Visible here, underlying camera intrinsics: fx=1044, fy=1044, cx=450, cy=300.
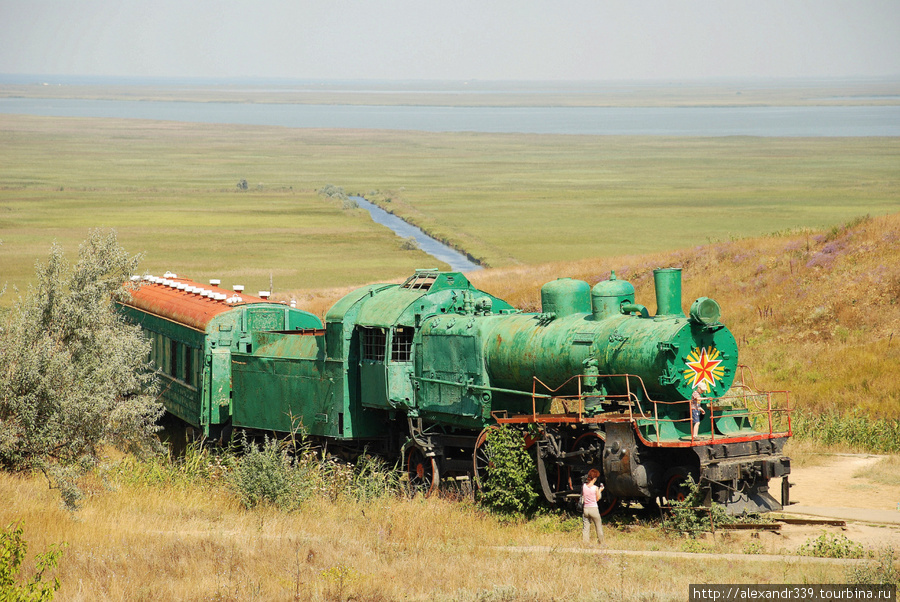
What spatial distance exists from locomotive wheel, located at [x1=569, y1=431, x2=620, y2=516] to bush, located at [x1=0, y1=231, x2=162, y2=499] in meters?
8.32

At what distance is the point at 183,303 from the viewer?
2859 cm

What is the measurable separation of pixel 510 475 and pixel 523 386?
192 centimetres

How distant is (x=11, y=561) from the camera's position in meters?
12.8

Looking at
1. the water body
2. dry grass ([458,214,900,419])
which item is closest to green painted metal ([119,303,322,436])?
dry grass ([458,214,900,419])

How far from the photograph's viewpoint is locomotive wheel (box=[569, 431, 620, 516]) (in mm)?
16875

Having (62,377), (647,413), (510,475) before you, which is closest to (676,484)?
(647,413)

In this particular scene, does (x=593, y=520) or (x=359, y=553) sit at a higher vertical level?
(x=593, y=520)

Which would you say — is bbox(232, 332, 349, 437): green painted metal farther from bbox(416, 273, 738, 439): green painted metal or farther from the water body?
the water body

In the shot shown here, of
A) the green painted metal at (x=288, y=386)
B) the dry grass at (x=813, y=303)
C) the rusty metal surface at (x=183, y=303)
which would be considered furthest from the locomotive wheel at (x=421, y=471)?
the dry grass at (x=813, y=303)

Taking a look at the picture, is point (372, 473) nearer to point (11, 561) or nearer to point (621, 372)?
point (621, 372)

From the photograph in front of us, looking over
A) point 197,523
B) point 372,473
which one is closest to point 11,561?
point 197,523

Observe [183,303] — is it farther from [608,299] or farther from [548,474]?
[608,299]

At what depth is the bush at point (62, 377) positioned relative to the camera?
17.9 metres

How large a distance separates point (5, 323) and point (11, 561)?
7046 mm
